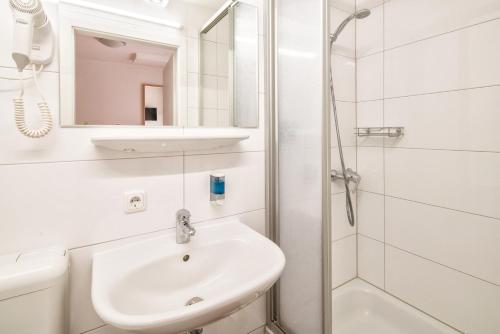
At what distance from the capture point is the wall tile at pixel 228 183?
105 centimetres

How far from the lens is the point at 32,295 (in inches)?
24.5

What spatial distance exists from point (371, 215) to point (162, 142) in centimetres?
147

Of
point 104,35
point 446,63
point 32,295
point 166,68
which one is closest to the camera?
point 32,295

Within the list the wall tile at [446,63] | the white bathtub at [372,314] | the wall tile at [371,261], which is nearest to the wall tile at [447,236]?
the wall tile at [371,261]

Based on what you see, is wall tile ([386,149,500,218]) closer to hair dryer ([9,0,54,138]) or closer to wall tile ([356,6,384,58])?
wall tile ([356,6,384,58])

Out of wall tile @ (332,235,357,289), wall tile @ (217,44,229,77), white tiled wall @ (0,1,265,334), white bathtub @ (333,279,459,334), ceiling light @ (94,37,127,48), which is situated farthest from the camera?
wall tile @ (332,235,357,289)

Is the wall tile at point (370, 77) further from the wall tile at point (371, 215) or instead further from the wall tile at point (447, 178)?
the wall tile at point (371, 215)

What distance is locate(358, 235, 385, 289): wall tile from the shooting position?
1.67 metres

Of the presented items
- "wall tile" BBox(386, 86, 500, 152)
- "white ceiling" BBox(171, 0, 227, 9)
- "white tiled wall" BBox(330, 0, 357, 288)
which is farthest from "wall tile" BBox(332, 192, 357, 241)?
"white ceiling" BBox(171, 0, 227, 9)

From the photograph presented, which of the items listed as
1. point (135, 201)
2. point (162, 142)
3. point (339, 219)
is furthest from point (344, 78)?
point (135, 201)

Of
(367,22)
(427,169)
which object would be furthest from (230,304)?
(367,22)

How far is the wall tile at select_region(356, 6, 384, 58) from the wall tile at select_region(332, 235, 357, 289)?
1.28m

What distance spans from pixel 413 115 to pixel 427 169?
1.05 feet

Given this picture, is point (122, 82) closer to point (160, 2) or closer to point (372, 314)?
point (160, 2)
